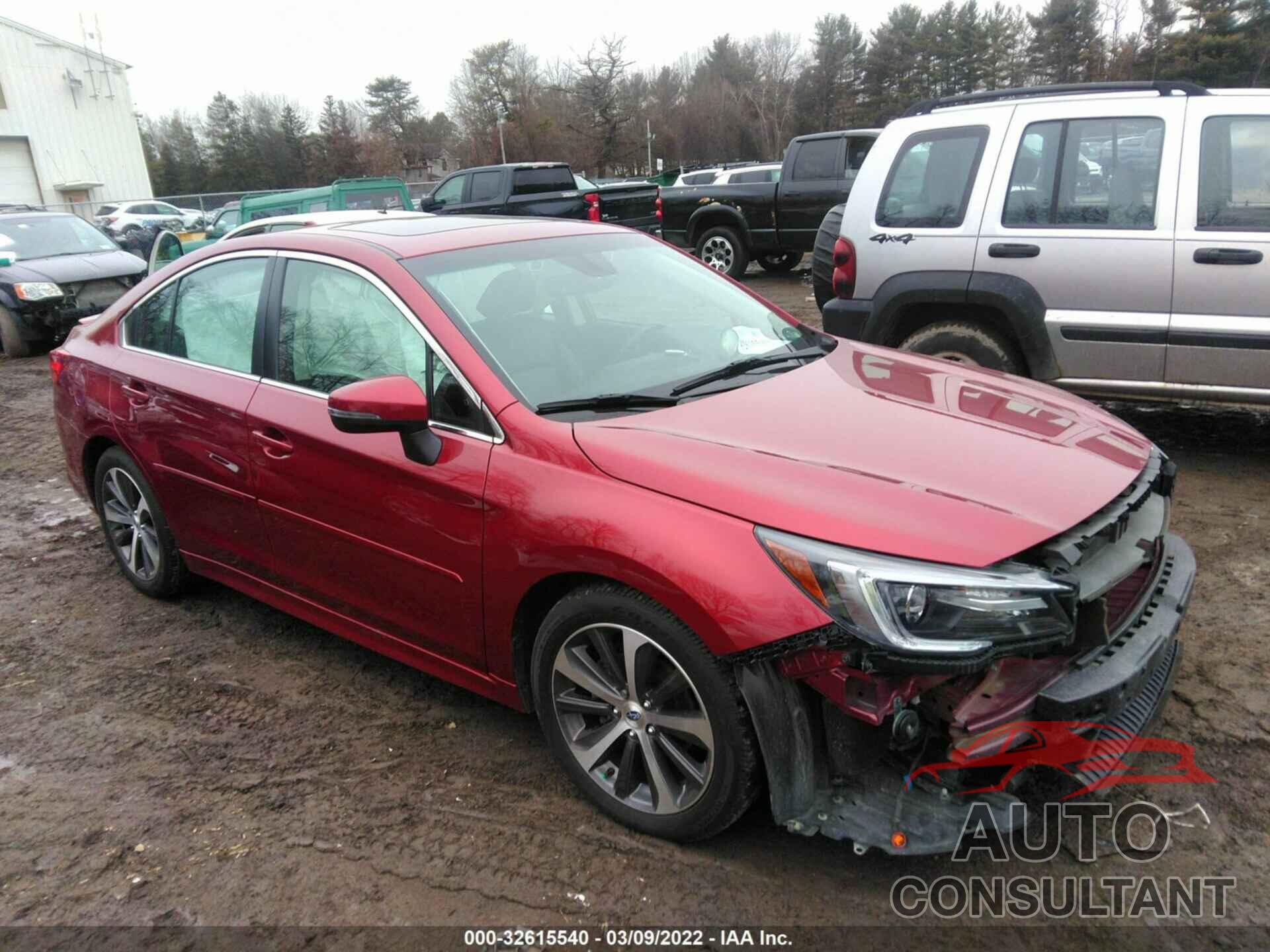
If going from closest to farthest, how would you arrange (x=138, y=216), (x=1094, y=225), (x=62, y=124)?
(x=1094, y=225)
(x=138, y=216)
(x=62, y=124)

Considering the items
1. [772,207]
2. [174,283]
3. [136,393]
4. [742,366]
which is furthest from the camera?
[772,207]

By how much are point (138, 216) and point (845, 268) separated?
3243 centimetres

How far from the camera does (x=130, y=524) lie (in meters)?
4.49

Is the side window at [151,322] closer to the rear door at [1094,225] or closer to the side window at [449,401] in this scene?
the side window at [449,401]

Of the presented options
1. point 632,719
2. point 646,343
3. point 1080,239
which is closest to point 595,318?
point 646,343

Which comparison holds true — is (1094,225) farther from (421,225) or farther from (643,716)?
(643,716)

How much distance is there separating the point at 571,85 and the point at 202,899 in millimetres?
59870

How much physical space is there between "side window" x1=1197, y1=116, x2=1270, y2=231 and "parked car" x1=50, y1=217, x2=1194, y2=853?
2328 mm

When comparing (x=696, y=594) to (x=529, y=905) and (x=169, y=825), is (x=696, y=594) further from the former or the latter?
(x=169, y=825)

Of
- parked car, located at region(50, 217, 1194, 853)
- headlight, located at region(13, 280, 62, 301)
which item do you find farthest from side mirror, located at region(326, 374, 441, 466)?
headlight, located at region(13, 280, 62, 301)

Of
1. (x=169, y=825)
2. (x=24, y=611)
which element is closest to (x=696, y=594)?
(x=169, y=825)

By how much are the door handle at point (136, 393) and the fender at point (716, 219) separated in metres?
11.3

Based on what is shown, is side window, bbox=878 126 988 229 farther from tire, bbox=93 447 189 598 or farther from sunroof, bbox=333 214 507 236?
tire, bbox=93 447 189 598

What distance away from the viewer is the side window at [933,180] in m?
5.64
